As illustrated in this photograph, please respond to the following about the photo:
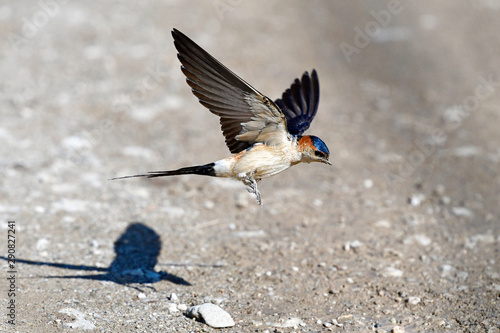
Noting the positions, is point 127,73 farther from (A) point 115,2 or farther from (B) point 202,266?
(B) point 202,266

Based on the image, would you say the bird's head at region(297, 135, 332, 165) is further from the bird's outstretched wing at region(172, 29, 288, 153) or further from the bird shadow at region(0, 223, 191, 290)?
the bird shadow at region(0, 223, 191, 290)

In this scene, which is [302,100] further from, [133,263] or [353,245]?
[133,263]

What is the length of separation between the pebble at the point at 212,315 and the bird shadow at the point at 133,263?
0.55 metres

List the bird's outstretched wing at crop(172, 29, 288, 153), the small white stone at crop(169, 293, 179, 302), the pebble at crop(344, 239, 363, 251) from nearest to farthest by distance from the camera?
the bird's outstretched wing at crop(172, 29, 288, 153) < the small white stone at crop(169, 293, 179, 302) < the pebble at crop(344, 239, 363, 251)

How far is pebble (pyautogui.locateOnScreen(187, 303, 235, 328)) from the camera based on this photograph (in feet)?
11.7

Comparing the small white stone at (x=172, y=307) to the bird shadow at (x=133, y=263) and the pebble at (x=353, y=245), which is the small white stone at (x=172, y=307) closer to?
the bird shadow at (x=133, y=263)

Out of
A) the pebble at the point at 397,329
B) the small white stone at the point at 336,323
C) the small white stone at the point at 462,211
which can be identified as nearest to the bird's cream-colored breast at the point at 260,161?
the small white stone at the point at 336,323

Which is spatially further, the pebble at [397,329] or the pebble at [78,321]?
the pebble at [397,329]

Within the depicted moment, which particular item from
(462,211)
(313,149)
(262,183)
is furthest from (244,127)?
(462,211)

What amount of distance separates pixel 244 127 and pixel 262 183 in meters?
2.16

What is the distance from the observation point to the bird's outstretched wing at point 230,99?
3.38 m

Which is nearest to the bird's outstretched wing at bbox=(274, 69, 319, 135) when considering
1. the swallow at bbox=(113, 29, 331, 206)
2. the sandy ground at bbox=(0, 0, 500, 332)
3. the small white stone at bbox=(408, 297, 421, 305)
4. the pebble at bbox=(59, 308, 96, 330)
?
the swallow at bbox=(113, 29, 331, 206)

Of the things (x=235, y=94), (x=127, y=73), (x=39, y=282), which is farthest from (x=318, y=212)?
(x=127, y=73)

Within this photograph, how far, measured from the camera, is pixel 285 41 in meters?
8.44
